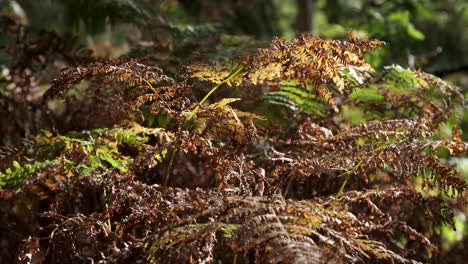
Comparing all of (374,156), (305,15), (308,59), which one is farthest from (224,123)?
(305,15)

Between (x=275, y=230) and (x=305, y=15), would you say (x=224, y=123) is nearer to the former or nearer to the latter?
(x=275, y=230)

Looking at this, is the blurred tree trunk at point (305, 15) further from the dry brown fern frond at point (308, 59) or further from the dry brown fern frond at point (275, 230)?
the dry brown fern frond at point (275, 230)

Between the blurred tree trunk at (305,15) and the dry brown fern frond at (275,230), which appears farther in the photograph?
the blurred tree trunk at (305,15)

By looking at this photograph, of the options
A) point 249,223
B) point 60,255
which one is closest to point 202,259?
point 249,223

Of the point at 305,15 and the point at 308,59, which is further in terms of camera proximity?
the point at 305,15

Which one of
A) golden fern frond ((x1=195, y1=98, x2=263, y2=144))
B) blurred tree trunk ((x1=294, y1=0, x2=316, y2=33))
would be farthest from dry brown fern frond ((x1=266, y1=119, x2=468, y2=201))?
blurred tree trunk ((x1=294, y1=0, x2=316, y2=33))

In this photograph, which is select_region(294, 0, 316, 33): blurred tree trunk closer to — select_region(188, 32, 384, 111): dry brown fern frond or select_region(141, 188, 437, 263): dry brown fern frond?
select_region(188, 32, 384, 111): dry brown fern frond

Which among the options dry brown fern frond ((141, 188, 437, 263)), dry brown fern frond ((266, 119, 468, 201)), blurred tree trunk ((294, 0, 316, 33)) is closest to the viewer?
dry brown fern frond ((141, 188, 437, 263))

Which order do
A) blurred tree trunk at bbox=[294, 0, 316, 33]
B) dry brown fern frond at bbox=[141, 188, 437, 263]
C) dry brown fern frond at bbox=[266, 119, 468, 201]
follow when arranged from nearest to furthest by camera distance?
dry brown fern frond at bbox=[141, 188, 437, 263] < dry brown fern frond at bbox=[266, 119, 468, 201] < blurred tree trunk at bbox=[294, 0, 316, 33]

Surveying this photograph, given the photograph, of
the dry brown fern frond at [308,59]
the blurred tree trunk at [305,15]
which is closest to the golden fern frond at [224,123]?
the dry brown fern frond at [308,59]

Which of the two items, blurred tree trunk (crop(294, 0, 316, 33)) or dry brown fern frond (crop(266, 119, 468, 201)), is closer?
dry brown fern frond (crop(266, 119, 468, 201))

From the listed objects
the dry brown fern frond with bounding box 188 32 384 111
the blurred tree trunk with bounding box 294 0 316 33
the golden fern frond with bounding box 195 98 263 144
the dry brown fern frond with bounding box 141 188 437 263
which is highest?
the blurred tree trunk with bounding box 294 0 316 33

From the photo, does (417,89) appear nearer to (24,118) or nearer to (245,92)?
(245,92)

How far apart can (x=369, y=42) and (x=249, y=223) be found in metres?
0.71
